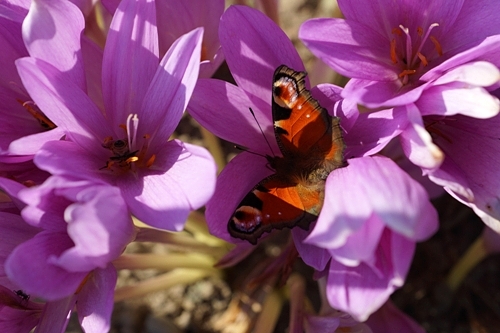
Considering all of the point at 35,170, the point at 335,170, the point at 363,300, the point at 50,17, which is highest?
the point at 50,17

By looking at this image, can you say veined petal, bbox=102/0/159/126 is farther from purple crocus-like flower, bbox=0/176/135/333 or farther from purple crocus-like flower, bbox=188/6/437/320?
purple crocus-like flower, bbox=0/176/135/333

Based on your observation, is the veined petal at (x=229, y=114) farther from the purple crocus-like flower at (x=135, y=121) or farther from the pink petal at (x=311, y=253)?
the pink petal at (x=311, y=253)

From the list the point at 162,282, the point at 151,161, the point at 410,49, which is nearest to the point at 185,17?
the point at 151,161

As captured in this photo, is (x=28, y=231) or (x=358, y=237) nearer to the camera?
(x=358, y=237)

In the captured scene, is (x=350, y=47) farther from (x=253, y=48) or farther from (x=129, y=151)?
(x=129, y=151)

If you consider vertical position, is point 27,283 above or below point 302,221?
above

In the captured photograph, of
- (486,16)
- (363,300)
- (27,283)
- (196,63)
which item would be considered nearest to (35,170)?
(27,283)

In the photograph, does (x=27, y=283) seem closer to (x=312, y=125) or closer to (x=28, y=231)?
(x=28, y=231)
